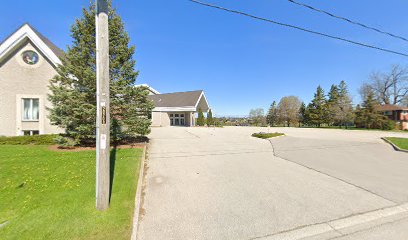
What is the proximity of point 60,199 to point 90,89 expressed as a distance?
7.00 metres

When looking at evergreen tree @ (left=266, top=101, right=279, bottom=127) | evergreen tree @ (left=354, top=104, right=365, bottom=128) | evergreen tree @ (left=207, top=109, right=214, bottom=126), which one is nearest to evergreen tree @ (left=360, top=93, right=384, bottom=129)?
evergreen tree @ (left=354, top=104, right=365, bottom=128)

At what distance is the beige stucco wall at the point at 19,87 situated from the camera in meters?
12.0

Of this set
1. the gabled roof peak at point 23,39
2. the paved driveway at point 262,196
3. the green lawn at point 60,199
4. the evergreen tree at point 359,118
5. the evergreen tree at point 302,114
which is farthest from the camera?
the evergreen tree at point 302,114

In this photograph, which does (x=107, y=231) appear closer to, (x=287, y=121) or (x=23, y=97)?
(x=23, y=97)

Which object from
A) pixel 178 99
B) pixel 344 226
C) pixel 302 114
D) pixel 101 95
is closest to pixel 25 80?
pixel 101 95

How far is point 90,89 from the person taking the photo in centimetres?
981

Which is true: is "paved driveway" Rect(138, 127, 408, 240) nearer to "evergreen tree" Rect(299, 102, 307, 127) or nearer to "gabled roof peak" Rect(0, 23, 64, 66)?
"gabled roof peak" Rect(0, 23, 64, 66)

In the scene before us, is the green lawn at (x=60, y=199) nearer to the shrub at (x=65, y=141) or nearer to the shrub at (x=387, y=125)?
Result: the shrub at (x=65, y=141)

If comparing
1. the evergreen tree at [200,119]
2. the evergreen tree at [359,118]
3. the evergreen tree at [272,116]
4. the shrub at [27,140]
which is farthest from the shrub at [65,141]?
the evergreen tree at [272,116]

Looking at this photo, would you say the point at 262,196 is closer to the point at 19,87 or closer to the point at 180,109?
the point at 19,87

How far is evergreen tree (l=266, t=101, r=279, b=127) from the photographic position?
49.0 metres

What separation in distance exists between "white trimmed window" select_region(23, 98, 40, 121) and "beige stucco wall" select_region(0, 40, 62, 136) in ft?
0.85

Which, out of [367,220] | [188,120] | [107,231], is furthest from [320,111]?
[107,231]

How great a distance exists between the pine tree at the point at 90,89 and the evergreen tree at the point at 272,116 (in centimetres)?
4340
